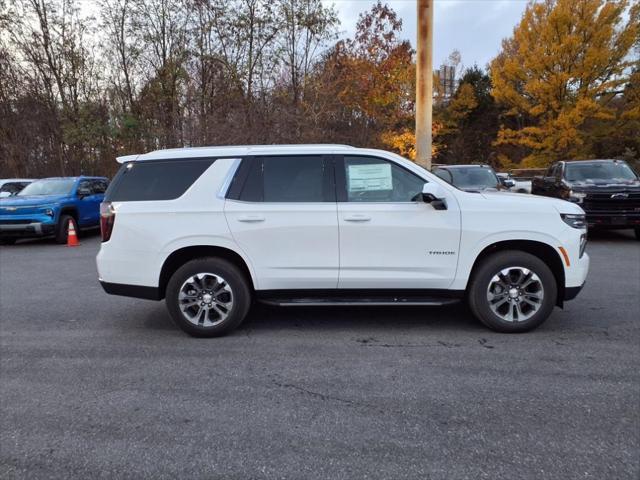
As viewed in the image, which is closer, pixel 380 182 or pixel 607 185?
pixel 380 182

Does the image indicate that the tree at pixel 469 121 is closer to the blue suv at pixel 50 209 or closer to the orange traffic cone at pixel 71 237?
the blue suv at pixel 50 209

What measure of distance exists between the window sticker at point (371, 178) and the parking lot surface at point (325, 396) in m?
1.50

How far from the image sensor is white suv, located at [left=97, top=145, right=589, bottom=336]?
178 inches

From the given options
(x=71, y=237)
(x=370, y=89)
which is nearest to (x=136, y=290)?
(x=71, y=237)

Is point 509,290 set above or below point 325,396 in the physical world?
above

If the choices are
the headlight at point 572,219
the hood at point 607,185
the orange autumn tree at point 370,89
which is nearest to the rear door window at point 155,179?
the headlight at point 572,219

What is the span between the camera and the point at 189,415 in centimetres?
318

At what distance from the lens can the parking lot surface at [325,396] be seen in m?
2.64

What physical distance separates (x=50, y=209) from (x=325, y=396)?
35.5 feet

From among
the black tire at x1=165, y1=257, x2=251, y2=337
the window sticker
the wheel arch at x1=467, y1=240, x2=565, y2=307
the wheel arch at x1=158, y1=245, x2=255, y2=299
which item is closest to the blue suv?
the wheel arch at x1=158, y1=245, x2=255, y2=299

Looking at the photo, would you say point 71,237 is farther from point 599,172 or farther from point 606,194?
point 599,172

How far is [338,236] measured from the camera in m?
4.55

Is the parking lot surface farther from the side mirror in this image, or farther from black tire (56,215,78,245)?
black tire (56,215,78,245)

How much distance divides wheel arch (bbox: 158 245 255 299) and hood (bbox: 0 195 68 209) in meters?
8.71
